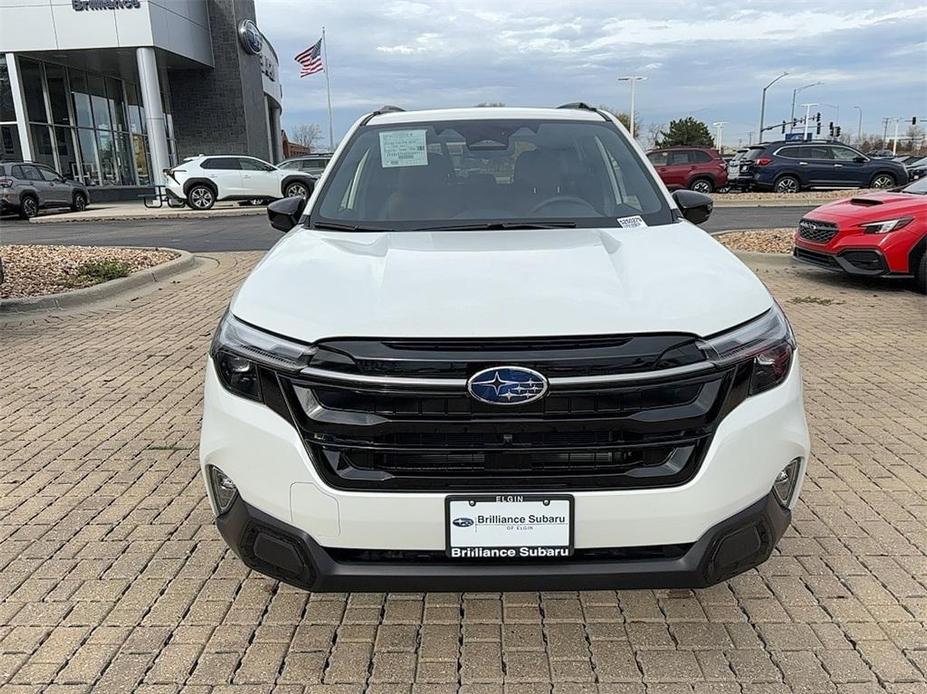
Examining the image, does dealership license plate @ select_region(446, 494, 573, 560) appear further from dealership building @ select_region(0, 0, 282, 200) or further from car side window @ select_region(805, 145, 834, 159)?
dealership building @ select_region(0, 0, 282, 200)

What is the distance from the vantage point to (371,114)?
4.20 metres

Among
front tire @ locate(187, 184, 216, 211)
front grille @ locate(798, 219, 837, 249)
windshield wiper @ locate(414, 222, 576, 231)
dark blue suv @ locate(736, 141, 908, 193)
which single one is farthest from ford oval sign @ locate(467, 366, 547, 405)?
dark blue suv @ locate(736, 141, 908, 193)

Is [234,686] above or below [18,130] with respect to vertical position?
below

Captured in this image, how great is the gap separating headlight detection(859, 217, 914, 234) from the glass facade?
29.5m

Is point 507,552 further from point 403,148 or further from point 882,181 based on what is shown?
point 882,181

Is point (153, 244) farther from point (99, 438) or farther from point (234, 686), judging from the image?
point (234, 686)

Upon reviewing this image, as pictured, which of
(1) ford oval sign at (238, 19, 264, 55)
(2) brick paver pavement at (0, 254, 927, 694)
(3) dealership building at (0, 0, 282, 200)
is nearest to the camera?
(2) brick paver pavement at (0, 254, 927, 694)

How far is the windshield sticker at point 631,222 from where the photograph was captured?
316 centimetres

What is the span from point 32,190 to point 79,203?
99.8 inches

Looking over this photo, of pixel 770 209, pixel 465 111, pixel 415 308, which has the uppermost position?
pixel 465 111

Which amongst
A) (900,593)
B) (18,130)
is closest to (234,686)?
(900,593)

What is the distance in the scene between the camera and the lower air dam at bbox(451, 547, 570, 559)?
208 cm

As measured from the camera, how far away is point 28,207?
74.1 feet

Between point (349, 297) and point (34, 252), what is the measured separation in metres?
11.3
